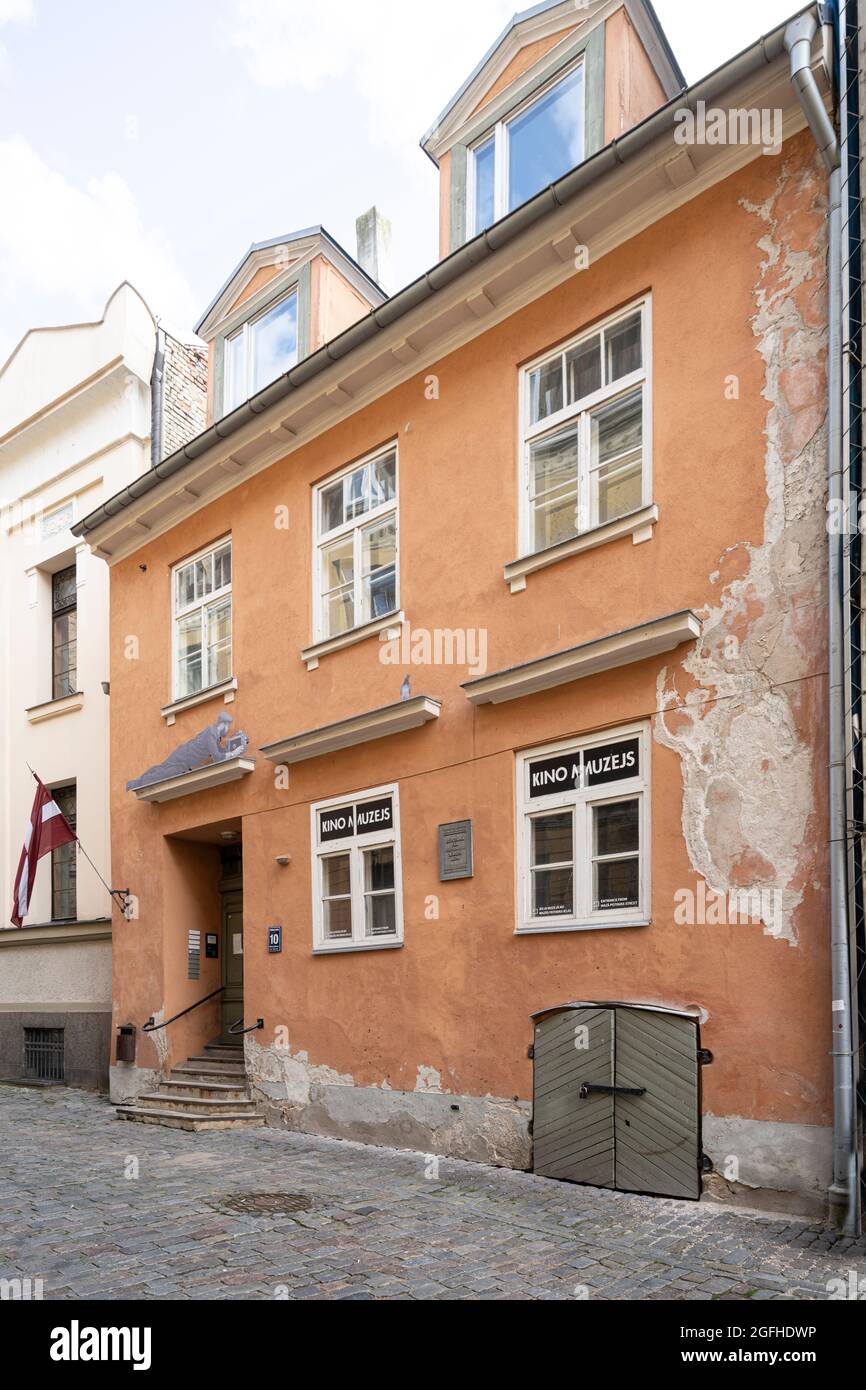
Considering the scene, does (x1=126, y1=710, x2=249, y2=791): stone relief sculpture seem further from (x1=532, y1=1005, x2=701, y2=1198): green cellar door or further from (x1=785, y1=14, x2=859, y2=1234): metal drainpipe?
(x1=785, y1=14, x2=859, y2=1234): metal drainpipe

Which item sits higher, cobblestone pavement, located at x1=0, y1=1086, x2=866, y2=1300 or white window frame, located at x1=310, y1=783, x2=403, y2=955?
white window frame, located at x1=310, y1=783, x2=403, y2=955

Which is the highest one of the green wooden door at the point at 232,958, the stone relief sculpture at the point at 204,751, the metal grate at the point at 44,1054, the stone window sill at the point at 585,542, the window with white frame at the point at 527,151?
the window with white frame at the point at 527,151

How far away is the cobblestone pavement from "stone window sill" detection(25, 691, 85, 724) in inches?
304

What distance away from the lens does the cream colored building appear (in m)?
14.9

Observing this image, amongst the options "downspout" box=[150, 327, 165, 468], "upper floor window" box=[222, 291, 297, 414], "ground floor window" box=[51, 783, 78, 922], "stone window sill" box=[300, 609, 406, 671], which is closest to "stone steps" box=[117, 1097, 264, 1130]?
"stone window sill" box=[300, 609, 406, 671]

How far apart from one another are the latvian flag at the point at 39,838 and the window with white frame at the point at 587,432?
23.4 feet

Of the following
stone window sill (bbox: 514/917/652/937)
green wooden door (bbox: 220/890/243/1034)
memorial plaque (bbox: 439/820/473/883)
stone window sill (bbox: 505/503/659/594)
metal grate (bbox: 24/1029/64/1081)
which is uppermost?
stone window sill (bbox: 505/503/659/594)

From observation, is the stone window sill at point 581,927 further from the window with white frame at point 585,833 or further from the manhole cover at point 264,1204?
the manhole cover at point 264,1204

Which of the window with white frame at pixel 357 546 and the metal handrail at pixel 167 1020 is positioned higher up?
the window with white frame at pixel 357 546

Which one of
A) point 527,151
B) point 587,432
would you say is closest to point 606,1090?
point 587,432

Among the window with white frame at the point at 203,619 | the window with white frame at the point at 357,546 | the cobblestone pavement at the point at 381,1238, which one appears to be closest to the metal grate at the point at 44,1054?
the window with white frame at the point at 203,619

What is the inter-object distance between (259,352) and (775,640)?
28.3 feet

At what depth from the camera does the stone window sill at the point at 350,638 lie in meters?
10.2

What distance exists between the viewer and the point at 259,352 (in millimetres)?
13758
